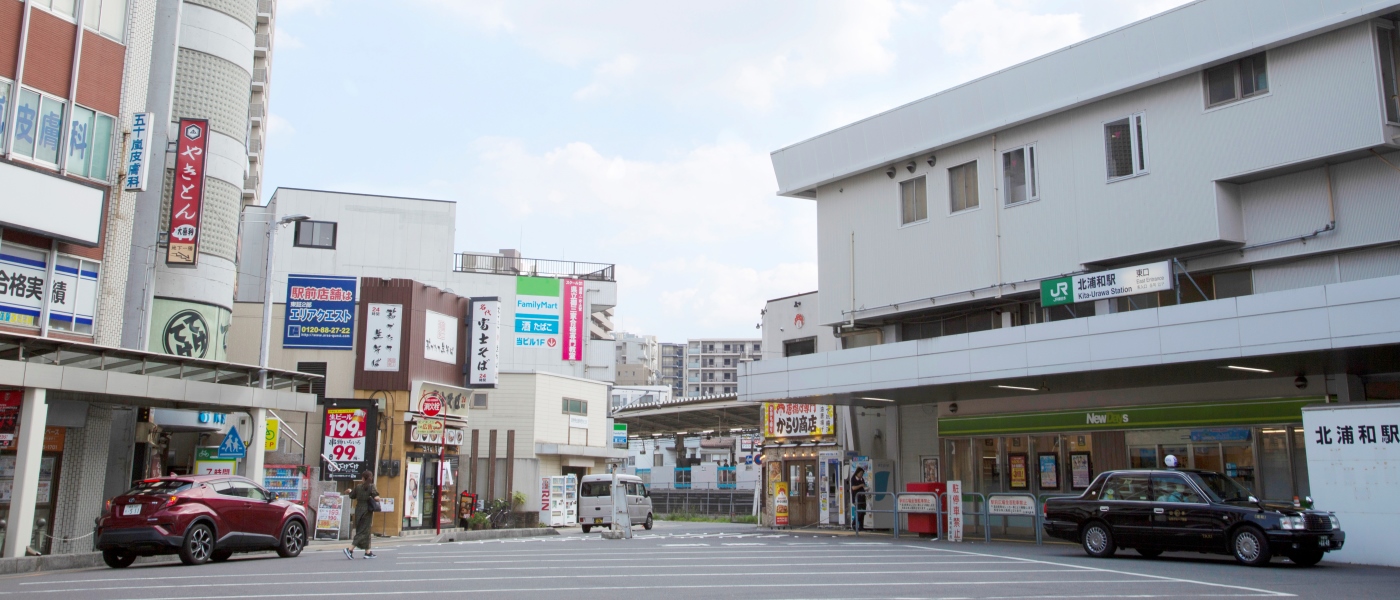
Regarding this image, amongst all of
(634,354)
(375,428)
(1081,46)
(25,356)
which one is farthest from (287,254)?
(634,354)

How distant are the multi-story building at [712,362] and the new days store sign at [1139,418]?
119930 mm

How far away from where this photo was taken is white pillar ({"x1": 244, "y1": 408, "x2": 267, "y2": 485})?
21.5 m

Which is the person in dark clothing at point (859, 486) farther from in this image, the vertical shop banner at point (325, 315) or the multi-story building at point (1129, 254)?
the vertical shop banner at point (325, 315)

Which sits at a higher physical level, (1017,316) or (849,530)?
(1017,316)

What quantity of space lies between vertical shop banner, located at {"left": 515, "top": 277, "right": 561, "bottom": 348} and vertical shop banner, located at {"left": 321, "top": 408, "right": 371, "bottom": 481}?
29.7 meters

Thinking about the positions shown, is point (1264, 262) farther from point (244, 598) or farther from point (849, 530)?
point (244, 598)

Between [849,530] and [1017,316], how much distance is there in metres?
8.58

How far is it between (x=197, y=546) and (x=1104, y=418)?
20068mm

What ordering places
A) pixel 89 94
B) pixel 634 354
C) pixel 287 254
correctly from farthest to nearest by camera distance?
pixel 634 354
pixel 287 254
pixel 89 94

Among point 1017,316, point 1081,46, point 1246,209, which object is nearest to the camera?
point 1246,209

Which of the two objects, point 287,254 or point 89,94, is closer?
point 89,94

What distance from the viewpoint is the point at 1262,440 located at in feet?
73.9

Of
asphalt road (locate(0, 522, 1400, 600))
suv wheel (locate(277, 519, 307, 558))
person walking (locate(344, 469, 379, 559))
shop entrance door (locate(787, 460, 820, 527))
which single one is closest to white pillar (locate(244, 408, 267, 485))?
suv wheel (locate(277, 519, 307, 558))

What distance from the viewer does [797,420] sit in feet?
121
